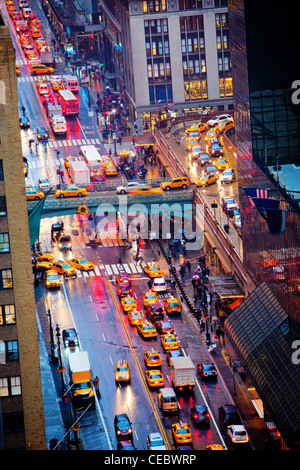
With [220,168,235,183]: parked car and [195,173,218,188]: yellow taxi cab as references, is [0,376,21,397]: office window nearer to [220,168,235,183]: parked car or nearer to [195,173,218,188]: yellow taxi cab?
[195,173,218,188]: yellow taxi cab

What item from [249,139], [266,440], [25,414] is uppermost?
[249,139]

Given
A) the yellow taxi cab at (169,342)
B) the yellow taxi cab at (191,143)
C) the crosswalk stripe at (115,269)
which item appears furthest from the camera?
the yellow taxi cab at (191,143)

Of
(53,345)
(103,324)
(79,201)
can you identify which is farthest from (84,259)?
(53,345)

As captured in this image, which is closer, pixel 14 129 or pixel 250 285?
pixel 14 129

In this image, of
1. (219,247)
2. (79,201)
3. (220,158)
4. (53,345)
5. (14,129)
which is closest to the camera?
(14,129)

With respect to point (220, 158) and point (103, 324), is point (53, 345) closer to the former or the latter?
point (103, 324)

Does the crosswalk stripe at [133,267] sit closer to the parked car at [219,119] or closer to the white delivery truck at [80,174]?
the white delivery truck at [80,174]

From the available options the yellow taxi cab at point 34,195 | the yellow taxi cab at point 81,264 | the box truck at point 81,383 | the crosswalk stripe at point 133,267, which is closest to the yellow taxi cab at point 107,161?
the yellow taxi cab at point 34,195
